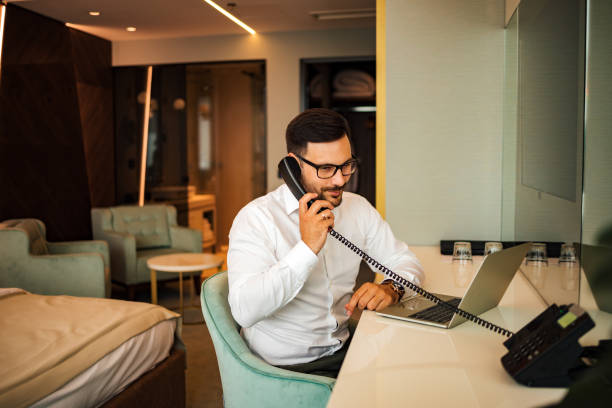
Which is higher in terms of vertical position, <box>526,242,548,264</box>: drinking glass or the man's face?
the man's face

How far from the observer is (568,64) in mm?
1500

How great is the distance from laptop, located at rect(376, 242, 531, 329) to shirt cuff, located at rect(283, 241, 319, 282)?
0.93 ft

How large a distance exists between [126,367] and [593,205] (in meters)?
1.94

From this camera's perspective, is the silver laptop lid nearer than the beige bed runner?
Yes

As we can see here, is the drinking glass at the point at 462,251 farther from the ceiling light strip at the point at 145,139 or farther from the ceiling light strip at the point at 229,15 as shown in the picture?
the ceiling light strip at the point at 145,139

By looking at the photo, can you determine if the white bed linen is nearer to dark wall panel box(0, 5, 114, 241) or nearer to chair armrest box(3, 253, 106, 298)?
chair armrest box(3, 253, 106, 298)

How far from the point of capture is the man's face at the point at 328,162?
65.2 inches

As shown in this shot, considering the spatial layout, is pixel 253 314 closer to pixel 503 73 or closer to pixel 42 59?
pixel 503 73

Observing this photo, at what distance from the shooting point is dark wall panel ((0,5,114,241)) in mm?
5016

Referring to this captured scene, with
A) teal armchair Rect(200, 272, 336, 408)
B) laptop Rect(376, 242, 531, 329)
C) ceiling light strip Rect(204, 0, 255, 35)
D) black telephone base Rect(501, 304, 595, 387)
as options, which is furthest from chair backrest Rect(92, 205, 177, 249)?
black telephone base Rect(501, 304, 595, 387)

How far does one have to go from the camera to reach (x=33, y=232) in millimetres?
4145

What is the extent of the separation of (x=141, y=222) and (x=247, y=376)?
418 cm

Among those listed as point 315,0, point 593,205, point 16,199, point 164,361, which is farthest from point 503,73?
point 16,199

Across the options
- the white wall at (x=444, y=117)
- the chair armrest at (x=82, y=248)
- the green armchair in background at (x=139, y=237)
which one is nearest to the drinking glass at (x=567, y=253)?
the white wall at (x=444, y=117)
